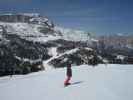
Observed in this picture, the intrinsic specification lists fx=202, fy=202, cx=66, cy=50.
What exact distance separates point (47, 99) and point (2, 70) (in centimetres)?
5142

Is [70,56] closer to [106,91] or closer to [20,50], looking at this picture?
[20,50]

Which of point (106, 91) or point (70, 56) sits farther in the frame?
point (70, 56)

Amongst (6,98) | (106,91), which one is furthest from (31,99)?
(106,91)

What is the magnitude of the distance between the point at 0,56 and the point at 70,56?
2734 centimetres

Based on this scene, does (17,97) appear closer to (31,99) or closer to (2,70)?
(31,99)

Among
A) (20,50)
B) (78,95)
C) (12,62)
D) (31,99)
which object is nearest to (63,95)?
(78,95)

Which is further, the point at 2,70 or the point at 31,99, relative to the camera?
the point at 2,70

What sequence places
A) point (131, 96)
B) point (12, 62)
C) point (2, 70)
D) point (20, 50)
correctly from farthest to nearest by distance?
point (20, 50), point (12, 62), point (2, 70), point (131, 96)

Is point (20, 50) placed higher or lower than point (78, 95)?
lower

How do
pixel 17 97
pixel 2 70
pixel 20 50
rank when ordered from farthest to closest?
pixel 20 50 → pixel 2 70 → pixel 17 97

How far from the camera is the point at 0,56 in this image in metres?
78.3

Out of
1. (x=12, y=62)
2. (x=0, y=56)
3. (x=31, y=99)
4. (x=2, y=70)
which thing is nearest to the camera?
(x=31, y=99)

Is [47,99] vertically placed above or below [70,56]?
above

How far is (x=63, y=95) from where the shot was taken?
1045 centimetres
